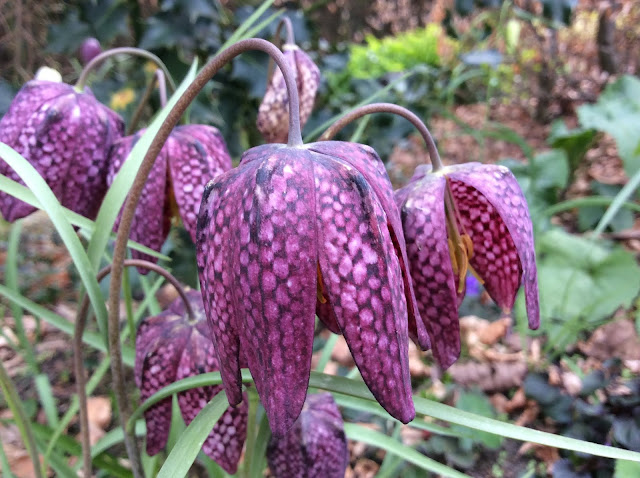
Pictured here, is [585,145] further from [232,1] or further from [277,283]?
[277,283]

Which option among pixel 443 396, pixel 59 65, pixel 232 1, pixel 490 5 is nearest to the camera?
pixel 443 396

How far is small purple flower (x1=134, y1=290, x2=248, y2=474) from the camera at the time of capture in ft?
2.37

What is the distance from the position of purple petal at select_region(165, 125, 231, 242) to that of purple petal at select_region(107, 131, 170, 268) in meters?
0.02

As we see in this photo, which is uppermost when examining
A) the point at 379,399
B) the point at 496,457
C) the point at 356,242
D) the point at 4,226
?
the point at 356,242

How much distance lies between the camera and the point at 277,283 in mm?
445

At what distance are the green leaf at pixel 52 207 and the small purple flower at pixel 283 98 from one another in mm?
381

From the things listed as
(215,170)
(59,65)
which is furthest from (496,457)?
(59,65)

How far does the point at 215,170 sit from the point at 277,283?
0.35 m

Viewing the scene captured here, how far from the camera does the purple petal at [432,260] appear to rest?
1.95ft

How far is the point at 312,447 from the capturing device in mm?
798

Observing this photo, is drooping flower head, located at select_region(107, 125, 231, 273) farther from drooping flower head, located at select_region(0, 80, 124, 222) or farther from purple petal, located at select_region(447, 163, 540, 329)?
purple petal, located at select_region(447, 163, 540, 329)

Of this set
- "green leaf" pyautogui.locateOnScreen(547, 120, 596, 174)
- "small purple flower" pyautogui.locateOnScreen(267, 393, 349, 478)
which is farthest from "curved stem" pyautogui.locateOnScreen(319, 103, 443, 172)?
"green leaf" pyautogui.locateOnScreen(547, 120, 596, 174)

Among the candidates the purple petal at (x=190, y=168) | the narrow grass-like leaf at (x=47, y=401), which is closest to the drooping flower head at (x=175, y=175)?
the purple petal at (x=190, y=168)

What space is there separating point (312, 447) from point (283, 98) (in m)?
0.53
